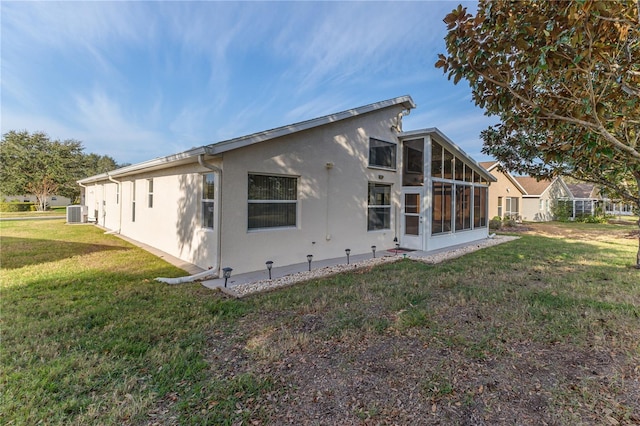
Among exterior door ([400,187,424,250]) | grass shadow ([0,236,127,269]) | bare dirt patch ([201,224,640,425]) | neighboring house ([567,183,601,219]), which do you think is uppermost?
neighboring house ([567,183,601,219])

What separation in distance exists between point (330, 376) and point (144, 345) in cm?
245

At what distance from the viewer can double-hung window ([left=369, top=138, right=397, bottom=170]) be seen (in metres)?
10.5

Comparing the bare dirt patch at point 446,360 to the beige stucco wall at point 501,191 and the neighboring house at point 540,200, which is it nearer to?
Answer: the beige stucco wall at point 501,191

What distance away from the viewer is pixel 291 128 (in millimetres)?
7582

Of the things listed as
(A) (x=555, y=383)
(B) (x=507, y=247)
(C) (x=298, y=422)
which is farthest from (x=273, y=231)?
(B) (x=507, y=247)

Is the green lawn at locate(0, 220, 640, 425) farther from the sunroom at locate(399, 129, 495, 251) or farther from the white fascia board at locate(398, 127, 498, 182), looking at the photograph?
the white fascia board at locate(398, 127, 498, 182)

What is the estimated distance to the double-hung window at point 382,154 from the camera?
10461mm

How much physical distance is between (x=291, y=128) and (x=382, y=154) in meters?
4.55

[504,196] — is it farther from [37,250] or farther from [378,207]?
[37,250]

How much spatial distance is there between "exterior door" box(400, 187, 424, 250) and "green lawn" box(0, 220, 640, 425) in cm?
437

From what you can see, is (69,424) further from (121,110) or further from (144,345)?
(121,110)

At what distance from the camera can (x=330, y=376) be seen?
3092 millimetres

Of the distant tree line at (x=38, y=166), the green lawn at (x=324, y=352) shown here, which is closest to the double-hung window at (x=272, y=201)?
the green lawn at (x=324, y=352)

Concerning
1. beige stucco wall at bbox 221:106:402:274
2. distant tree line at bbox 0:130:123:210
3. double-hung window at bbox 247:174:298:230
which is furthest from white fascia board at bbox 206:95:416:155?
distant tree line at bbox 0:130:123:210
